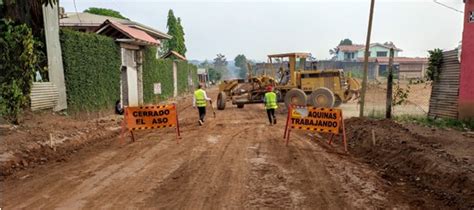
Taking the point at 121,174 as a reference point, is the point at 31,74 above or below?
above

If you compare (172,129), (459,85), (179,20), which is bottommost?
(172,129)

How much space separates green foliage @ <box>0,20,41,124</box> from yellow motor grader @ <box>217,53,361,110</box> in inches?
504

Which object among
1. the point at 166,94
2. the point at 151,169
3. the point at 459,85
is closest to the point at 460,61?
the point at 459,85

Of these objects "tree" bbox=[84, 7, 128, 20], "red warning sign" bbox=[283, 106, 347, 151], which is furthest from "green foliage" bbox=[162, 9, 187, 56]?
"red warning sign" bbox=[283, 106, 347, 151]

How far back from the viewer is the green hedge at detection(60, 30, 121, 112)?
54.1ft

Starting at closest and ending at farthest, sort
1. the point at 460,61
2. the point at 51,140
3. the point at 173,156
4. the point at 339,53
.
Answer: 1. the point at 173,156
2. the point at 51,140
3. the point at 460,61
4. the point at 339,53

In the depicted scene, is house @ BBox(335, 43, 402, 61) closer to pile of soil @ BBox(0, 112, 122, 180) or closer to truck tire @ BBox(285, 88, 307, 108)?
truck tire @ BBox(285, 88, 307, 108)

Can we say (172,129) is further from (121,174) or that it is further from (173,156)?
(121,174)

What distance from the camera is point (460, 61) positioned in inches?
599

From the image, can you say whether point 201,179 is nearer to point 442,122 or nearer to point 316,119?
point 316,119

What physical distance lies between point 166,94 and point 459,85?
2209cm

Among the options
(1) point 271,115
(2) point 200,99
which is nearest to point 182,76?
(1) point 271,115

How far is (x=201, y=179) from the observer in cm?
820

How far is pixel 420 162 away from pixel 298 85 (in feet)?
47.9
